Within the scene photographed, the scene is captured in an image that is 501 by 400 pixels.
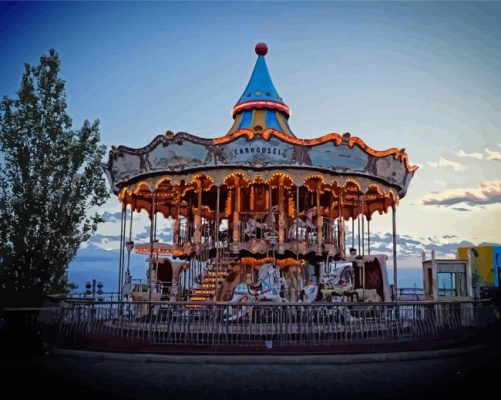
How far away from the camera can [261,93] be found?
19031 millimetres

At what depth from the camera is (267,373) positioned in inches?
359

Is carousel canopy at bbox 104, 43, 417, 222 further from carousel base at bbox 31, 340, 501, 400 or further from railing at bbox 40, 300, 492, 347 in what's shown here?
carousel base at bbox 31, 340, 501, 400

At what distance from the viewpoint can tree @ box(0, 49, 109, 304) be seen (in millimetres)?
20078

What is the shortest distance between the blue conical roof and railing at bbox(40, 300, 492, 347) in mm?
9044

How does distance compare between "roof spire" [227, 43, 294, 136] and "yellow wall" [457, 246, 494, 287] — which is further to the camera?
"yellow wall" [457, 246, 494, 287]

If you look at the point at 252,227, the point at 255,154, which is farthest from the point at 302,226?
the point at 255,154

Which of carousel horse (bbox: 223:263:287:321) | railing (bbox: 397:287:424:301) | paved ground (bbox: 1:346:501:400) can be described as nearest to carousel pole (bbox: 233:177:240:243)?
carousel horse (bbox: 223:263:287:321)

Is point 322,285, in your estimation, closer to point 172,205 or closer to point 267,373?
point 267,373

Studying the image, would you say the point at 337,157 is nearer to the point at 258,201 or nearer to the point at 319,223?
the point at 319,223

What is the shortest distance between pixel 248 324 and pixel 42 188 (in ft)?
45.1

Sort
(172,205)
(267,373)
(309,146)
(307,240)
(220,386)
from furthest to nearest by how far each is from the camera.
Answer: (172,205) → (307,240) → (309,146) → (267,373) → (220,386)

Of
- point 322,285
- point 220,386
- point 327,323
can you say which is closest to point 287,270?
point 322,285

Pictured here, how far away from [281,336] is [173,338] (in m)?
2.59

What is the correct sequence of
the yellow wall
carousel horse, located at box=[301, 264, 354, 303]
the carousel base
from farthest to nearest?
1. the yellow wall
2. carousel horse, located at box=[301, 264, 354, 303]
3. the carousel base
